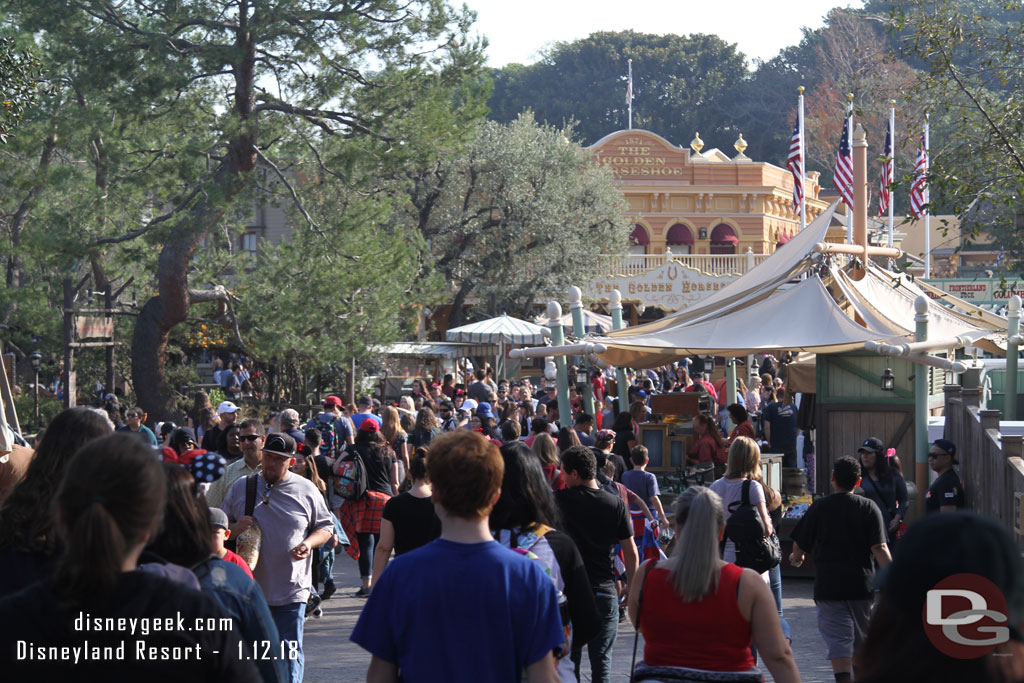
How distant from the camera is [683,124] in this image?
75250 mm

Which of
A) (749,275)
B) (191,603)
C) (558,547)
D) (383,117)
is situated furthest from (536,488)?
(383,117)

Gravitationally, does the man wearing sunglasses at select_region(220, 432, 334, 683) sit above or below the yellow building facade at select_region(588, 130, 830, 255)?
below

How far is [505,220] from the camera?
34.8 metres

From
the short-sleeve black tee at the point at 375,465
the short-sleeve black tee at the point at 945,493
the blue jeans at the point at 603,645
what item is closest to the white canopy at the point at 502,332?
the short-sleeve black tee at the point at 375,465

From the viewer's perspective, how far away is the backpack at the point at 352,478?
986 cm

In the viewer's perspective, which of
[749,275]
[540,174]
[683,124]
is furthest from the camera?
[683,124]

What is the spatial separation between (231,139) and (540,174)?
756 inches

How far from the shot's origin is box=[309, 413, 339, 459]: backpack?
13.2m

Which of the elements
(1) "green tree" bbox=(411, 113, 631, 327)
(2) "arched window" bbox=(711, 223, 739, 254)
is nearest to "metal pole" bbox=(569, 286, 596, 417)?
(1) "green tree" bbox=(411, 113, 631, 327)

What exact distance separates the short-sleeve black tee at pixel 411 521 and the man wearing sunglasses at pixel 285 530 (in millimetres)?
315

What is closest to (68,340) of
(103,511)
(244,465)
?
(244,465)

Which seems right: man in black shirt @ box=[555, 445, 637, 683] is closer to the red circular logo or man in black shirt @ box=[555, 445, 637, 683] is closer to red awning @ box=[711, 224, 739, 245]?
the red circular logo

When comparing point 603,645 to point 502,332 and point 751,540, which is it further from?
point 502,332

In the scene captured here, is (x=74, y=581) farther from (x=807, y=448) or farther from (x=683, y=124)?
(x=683, y=124)
